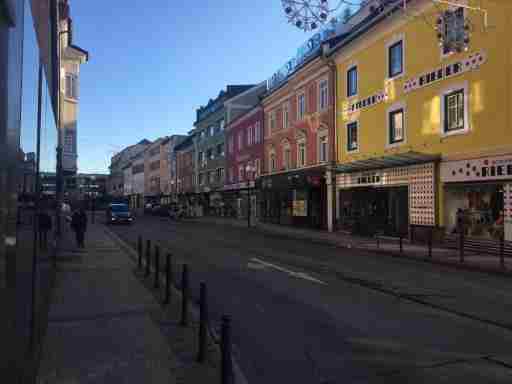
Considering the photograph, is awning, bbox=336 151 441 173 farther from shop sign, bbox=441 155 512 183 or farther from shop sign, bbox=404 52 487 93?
shop sign, bbox=404 52 487 93

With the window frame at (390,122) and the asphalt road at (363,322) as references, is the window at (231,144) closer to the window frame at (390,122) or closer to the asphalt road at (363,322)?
the window frame at (390,122)

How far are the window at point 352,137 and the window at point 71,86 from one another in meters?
17.2

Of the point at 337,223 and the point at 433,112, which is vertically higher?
the point at 433,112

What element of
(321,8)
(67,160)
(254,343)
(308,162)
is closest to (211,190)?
(308,162)

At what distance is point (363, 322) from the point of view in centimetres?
680

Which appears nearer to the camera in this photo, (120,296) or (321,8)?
(120,296)

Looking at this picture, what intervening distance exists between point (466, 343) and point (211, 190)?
156 feet

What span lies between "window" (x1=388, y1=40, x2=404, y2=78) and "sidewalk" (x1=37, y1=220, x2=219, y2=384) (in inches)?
662

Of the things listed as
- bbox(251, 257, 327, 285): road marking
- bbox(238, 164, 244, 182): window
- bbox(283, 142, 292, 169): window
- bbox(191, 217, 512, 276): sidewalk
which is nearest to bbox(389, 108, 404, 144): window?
bbox(191, 217, 512, 276): sidewalk

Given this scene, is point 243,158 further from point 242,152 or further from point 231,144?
point 231,144

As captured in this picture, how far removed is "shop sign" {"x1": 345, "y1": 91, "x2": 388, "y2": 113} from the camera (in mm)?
22406

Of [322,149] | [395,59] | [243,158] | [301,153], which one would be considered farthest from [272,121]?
[395,59]

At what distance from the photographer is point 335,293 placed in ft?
29.2

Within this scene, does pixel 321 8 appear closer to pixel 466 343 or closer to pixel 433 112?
pixel 466 343
